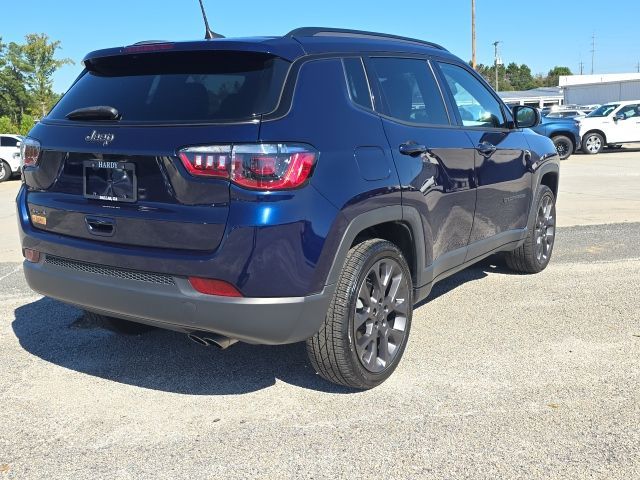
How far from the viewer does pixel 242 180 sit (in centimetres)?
288

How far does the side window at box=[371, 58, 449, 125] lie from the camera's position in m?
3.80

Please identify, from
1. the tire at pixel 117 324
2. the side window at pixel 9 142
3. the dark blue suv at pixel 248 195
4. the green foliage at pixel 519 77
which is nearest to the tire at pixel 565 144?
the side window at pixel 9 142

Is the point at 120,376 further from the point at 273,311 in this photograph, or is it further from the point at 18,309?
the point at 18,309

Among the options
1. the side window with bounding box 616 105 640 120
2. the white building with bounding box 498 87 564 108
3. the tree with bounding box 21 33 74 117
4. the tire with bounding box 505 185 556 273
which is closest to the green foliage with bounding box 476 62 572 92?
the white building with bounding box 498 87 564 108

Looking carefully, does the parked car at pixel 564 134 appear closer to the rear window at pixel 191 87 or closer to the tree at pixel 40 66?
the rear window at pixel 191 87

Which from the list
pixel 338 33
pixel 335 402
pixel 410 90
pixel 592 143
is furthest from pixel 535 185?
pixel 592 143

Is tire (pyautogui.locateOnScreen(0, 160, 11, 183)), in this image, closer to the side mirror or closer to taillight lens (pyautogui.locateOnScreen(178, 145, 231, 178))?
the side mirror

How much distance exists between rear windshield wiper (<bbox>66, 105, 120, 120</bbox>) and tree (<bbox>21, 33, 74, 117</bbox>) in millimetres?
50715

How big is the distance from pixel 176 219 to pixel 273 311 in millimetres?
599

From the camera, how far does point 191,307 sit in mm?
2990

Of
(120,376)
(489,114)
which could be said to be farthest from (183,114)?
(489,114)

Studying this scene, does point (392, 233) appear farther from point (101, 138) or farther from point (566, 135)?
point (566, 135)

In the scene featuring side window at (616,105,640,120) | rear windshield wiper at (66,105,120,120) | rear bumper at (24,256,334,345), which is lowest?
rear bumper at (24,256,334,345)

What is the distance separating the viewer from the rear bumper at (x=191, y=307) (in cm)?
296
